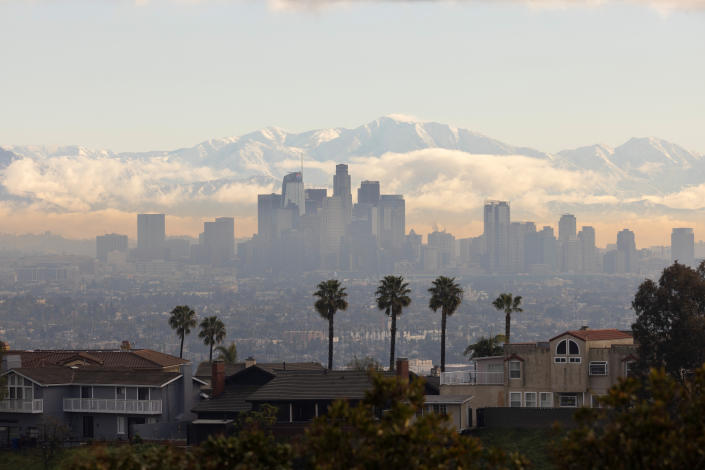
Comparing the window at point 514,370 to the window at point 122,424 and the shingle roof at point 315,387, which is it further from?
→ the window at point 122,424

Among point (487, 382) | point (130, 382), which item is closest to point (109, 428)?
point (130, 382)

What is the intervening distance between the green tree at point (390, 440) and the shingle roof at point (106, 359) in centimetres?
7390

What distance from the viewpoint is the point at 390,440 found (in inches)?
1427

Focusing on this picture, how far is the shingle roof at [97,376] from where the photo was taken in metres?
99.8

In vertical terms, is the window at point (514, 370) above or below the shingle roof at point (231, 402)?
above

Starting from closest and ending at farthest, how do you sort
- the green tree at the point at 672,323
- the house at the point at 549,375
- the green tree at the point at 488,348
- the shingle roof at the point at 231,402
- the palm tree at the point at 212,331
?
the green tree at the point at 672,323, the house at the point at 549,375, the shingle roof at the point at 231,402, the green tree at the point at 488,348, the palm tree at the point at 212,331

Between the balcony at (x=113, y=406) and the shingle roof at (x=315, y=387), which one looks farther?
the balcony at (x=113, y=406)

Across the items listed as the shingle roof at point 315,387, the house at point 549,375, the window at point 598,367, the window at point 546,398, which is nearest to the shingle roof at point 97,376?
the shingle roof at point 315,387

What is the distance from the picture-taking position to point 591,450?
36.5 meters

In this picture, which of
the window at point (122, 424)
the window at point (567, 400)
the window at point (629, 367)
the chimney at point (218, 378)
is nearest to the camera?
the window at point (629, 367)

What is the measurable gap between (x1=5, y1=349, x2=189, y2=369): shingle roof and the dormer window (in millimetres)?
34079

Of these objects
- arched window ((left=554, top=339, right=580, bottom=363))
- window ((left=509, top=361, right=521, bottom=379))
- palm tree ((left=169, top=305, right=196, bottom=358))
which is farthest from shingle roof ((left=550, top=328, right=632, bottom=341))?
palm tree ((left=169, top=305, right=196, bottom=358))

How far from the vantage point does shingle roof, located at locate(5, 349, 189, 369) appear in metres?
110

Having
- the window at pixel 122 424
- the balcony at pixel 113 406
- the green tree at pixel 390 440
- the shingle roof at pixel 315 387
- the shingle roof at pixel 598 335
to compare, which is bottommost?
the window at pixel 122 424
